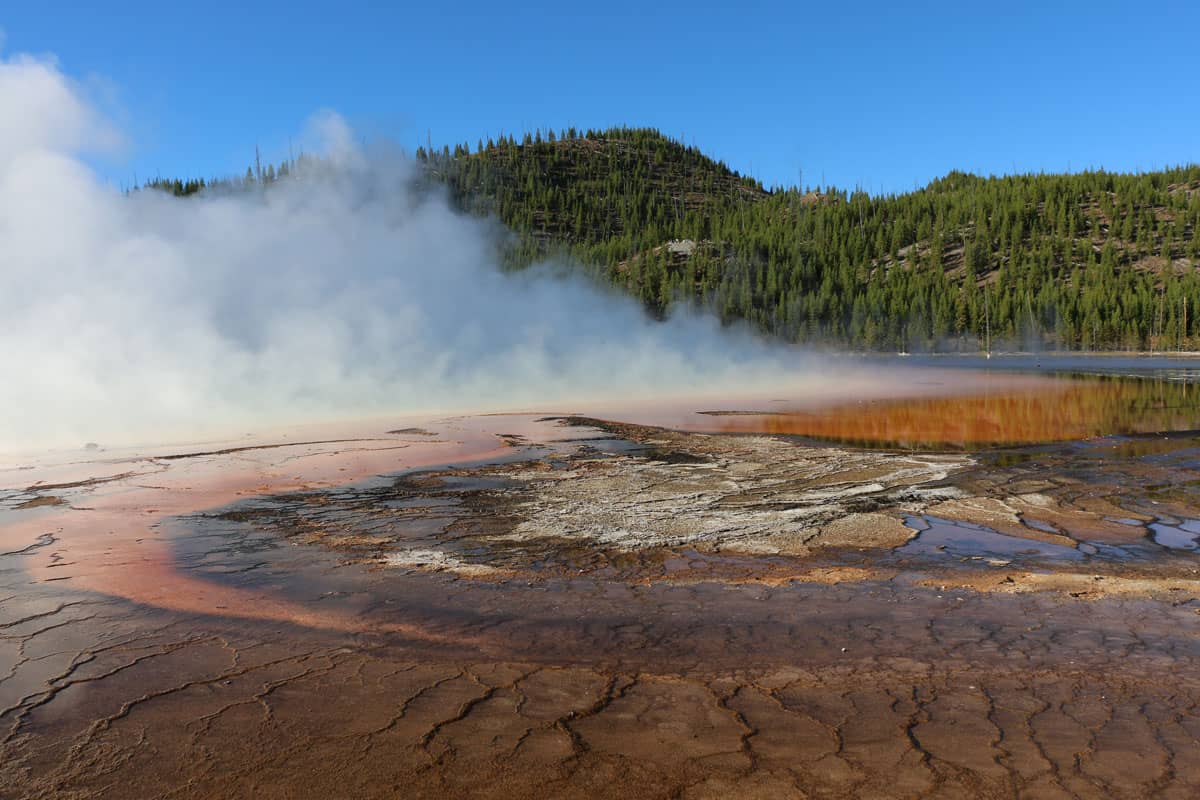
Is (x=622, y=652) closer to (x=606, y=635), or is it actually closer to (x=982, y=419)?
(x=606, y=635)

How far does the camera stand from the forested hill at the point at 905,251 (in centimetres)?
9544

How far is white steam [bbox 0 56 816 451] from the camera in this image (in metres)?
19.6

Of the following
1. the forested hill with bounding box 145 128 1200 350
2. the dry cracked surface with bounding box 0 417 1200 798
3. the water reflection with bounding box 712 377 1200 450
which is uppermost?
the forested hill with bounding box 145 128 1200 350

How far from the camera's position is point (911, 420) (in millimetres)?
21953

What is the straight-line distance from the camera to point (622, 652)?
222 inches

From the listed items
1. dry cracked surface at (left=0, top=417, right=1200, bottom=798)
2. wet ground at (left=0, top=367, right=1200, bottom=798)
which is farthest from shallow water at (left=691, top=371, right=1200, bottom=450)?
dry cracked surface at (left=0, top=417, right=1200, bottom=798)

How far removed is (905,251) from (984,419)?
378ft

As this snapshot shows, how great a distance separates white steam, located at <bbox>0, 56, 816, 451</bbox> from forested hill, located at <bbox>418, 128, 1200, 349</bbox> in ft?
221

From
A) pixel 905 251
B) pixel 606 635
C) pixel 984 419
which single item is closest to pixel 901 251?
pixel 905 251

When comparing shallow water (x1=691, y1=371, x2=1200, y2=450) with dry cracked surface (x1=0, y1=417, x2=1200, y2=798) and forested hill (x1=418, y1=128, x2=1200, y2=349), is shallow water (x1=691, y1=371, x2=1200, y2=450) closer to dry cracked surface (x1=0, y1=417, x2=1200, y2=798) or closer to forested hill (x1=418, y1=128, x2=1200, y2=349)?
dry cracked surface (x1=0, y1=417, x2=1200, y2=798)

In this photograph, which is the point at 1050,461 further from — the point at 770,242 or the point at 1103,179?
the point at 1103,179

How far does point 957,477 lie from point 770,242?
11232 cm

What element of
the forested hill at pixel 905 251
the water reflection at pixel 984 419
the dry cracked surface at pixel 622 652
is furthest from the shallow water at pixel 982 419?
the forested hill at pixel 905 251

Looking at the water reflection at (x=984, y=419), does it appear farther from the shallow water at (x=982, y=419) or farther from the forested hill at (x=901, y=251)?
the forested hill at (x=901, y=251)
